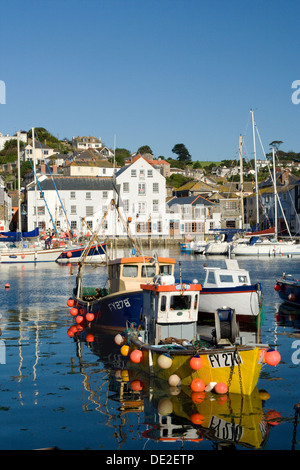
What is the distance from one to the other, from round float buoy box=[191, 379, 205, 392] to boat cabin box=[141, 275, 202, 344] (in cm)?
329

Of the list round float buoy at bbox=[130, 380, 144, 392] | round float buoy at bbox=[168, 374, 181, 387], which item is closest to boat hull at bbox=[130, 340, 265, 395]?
round float buoy at bbox=[168, 374, 181, 387]

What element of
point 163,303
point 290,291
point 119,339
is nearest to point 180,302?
point 163,303

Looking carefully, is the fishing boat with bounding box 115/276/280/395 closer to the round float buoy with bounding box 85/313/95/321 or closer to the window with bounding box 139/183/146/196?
the round float buoy with bounding box 85/313/95/321

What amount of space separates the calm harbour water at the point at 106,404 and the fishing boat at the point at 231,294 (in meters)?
1.84

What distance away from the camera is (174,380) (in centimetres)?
1872

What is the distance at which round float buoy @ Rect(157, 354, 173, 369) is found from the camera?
1880 centimetres

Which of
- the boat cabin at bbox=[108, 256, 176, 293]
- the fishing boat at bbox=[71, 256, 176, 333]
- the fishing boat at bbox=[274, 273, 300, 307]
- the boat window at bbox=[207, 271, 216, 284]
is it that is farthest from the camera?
the fishing boat at bbox=[274, 273, 300, 307]

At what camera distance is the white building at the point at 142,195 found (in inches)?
4026

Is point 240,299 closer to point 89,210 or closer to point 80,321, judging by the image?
point 80,321

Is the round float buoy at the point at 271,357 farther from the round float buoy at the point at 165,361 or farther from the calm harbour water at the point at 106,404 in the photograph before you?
the round float buoy at the point at 165,361

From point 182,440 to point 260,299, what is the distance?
1568 centimetres

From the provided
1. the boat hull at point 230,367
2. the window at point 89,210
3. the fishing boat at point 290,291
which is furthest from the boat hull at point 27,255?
the boat hull at point 230,367

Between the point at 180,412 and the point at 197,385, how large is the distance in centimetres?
123
